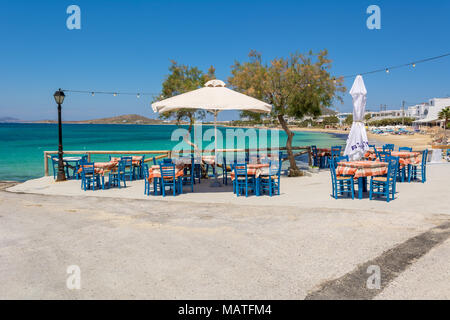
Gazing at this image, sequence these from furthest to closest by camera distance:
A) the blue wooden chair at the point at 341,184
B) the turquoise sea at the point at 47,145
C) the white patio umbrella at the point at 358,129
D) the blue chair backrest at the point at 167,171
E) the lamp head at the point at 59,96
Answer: the turquoise sea at the point at 47,145
the lamp head at the point at 59,96
the white patio umbrella at the point at 358,129
the blue chair backrest at the point at 167,171
the blue wooden chair at the point at 341,184

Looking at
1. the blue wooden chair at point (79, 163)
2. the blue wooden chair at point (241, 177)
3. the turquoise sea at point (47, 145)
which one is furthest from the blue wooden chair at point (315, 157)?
the turquoise sea at point (47, 145)

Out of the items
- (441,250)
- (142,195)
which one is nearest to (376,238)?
(441,250)

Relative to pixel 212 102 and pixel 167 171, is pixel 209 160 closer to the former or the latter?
pixel 167 171

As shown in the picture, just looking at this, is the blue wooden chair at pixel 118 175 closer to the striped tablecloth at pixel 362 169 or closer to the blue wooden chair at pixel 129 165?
the blue wooden chair at pixel 129 165

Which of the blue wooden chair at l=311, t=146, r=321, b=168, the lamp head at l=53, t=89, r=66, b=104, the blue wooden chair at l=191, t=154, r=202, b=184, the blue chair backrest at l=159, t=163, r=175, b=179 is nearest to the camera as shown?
the blue chair backrest at l=159, t=163, r=175, b=179

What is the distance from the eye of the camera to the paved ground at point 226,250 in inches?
131

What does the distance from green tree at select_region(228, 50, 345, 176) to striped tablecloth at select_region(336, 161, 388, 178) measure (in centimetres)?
394

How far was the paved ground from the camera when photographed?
3.33m

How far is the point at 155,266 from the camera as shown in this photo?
3896 millimetres

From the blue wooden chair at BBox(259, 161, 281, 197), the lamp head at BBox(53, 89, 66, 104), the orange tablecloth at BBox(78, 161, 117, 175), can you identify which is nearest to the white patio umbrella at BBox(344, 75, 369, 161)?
the blue wooden chair at BBox(259, 161, 281, 197)

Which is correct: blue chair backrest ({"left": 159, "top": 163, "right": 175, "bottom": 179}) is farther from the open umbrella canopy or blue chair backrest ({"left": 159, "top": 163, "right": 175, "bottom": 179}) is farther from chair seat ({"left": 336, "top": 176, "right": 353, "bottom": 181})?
chair seat ({"left": 336, "top": 176, "right": 353, "bottom": 181})

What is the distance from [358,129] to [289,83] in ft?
8.80

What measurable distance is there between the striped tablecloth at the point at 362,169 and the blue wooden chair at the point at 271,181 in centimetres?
153
